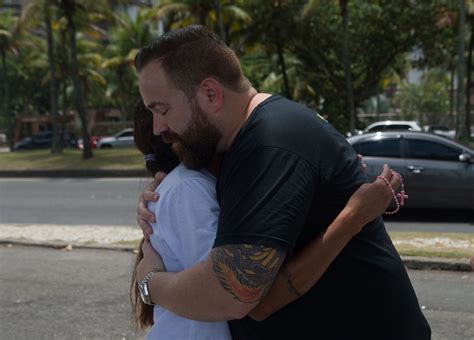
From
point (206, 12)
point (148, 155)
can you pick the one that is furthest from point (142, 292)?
point (206, 12)

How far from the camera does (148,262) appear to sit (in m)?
1.78

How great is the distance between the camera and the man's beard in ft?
5.42

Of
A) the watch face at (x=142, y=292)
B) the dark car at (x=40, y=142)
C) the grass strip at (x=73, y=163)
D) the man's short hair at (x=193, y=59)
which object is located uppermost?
the man's short hair at (x=193, y=59)

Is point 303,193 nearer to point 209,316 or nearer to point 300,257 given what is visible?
point 300,257

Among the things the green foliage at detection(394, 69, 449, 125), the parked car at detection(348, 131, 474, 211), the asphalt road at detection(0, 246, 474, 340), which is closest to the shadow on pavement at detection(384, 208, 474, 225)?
the parked car at detection(348, 131, 474, 211)

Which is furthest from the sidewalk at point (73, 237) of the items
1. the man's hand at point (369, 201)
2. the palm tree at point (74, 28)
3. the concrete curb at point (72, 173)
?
the palm tree at point (74, 28)

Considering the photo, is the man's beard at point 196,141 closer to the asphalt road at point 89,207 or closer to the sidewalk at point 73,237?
the sidewalk at point 73,237

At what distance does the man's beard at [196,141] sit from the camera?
5.42ft

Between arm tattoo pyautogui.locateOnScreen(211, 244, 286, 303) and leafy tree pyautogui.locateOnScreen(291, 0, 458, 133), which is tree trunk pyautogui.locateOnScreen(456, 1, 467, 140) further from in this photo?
arm tattoo pyautogui.locateOnScreen(211, 244, 286, 303)

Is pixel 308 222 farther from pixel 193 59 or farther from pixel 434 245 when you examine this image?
pixel 434 245

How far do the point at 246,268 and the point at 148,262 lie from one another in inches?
14.9

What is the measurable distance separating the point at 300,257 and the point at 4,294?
4912mm

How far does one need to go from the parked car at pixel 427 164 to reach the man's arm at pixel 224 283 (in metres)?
8.52

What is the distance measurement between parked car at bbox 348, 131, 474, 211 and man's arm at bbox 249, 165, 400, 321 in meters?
8.43
